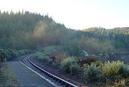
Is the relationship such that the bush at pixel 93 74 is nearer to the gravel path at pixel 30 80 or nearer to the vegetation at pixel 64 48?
the vegetation at pixel 64 48

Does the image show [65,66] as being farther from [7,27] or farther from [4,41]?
[7,27]

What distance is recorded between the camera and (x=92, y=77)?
80.8 feet

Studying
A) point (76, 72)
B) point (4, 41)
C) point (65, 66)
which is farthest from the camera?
point (4, 41)

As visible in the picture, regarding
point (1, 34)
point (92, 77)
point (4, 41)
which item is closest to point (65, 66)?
point (92, 77)

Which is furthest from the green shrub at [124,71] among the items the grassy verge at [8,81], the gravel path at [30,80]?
the grassy verge at [8,81]

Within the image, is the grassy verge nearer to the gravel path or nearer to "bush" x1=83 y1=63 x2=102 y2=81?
the gravel path

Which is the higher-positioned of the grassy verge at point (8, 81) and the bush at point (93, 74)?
the bush at point (93, 74)

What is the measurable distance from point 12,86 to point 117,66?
647cm

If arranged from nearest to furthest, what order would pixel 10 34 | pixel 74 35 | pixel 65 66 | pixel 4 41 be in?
pixel 65 66, pixel 4 41, pixel 10 34, pixel 74 35

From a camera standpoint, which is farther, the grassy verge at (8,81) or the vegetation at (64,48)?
the vegetation at (64,48)

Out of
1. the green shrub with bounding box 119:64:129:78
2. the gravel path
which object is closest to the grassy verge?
the gravel path

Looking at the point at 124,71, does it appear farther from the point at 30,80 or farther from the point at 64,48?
the point at 64,48

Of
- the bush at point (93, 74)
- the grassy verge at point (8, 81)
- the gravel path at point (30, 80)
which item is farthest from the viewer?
the bush at point (93, 74)

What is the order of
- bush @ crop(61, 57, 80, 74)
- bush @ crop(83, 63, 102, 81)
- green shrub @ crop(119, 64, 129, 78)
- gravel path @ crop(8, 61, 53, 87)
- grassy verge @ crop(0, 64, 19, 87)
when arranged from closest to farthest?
grassy verge @ crop(0, 64, 19, 87) < gravel path @ crop(8, 61, 53, 87) < green shrub @ crop(119, 64, 129, 78) < bush @ crop(83, 63, 102, 81) < bush @ crop(61, 57, 80, 74)
